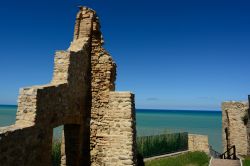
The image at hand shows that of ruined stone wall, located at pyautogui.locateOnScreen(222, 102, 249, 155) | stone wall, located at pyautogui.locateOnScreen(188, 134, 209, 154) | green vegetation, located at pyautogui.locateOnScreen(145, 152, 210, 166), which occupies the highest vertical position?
ruined stone wall, located at pyautogui.locateOnScreen(222, 102, 249, 155)

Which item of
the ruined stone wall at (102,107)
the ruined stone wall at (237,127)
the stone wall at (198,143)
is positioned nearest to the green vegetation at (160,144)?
the stone wall at (198,143)

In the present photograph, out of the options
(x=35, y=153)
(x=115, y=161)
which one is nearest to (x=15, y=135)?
(x=35, y=153)

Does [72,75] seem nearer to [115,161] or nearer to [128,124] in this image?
[128,124]

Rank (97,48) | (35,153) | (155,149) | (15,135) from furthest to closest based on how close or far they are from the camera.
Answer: (155,149) < (97,48) < (35,153) < (15,135)

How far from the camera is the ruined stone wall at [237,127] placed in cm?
2311

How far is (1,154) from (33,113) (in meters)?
1.50

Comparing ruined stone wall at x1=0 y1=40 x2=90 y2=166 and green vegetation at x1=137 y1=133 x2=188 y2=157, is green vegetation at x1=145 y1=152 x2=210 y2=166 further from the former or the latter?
ruined stone wall at x1=0 y1=40 x2=90 y2=166

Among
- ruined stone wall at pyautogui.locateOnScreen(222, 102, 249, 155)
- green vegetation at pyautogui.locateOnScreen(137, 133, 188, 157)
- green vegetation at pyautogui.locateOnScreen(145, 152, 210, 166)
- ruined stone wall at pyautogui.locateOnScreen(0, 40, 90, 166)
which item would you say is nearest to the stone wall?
green vegetation at pyautogui.locateOnScreen(145, 152, 210, 166)

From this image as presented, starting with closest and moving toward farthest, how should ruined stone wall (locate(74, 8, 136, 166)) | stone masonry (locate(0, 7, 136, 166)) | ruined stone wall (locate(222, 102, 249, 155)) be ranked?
stone masonry (locate(0, 7, 136, 166))
ruined stone wall (locate(74, 8, 136, 166))
ruined stone wall (locate(222, 102, 249, 155))

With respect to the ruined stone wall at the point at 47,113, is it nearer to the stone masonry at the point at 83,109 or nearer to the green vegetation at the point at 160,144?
the stone masonry at the point at 83,109

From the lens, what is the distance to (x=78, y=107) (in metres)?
10.0

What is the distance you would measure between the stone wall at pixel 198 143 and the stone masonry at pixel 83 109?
1907 centimetres

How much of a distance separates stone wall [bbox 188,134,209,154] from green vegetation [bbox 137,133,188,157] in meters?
3.89

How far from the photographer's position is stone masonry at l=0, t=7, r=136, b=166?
7840 mm
